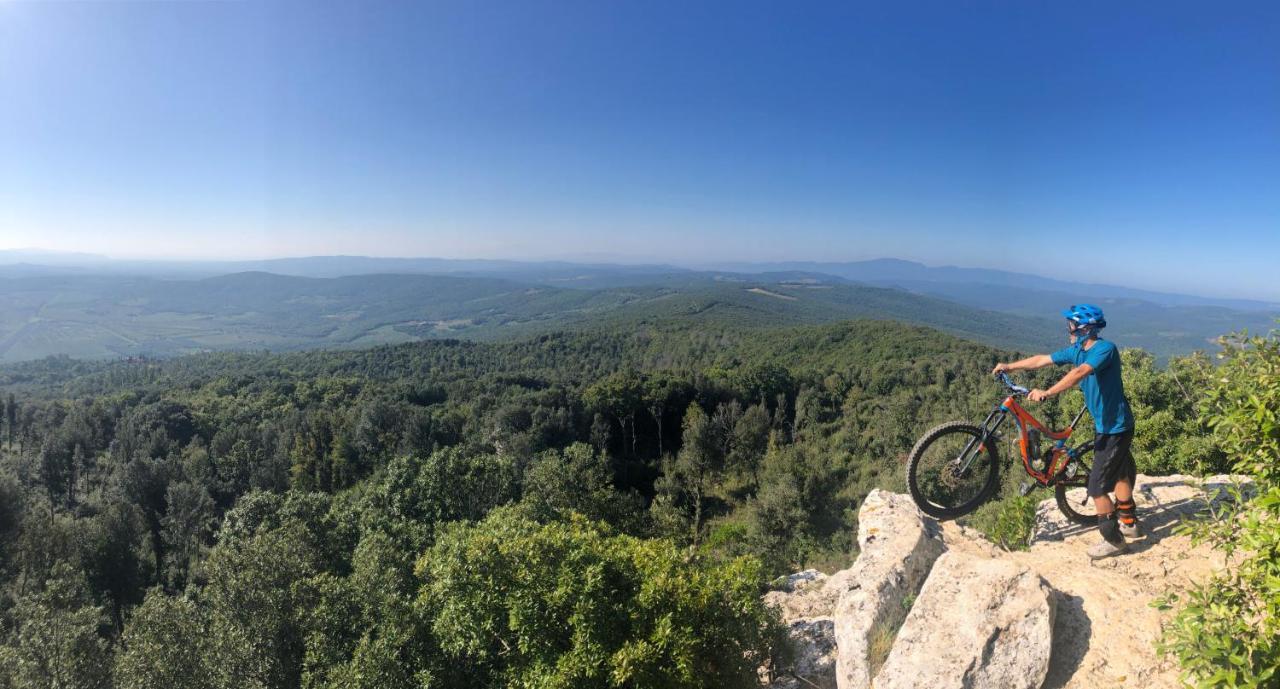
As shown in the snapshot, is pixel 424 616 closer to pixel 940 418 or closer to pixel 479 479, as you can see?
pixel 479 479

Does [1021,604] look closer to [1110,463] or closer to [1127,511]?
[1110,463]

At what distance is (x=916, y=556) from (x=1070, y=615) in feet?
8.07

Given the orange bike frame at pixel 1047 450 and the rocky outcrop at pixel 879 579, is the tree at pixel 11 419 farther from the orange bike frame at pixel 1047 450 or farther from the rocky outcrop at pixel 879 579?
the orange bike frame at pixel 1047 450

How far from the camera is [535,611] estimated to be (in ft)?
34.3

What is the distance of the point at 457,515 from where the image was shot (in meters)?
25.5

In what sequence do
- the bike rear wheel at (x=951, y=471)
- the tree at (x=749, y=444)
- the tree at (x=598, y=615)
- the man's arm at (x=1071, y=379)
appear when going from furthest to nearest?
the tree at (x=749, y=444)
the tree at (x=598, y=615)
the bike rear wheel at (x=951, y=471)
the man's arm at (x=1071, y=379)

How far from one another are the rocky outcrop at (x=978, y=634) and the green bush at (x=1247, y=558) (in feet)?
6.61

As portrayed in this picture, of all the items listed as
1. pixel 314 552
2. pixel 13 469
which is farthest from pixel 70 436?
pixel 314 552

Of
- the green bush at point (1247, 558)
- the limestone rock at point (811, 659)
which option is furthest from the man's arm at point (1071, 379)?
the limestone rock at point (811, 659)

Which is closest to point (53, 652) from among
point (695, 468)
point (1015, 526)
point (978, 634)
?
point (978, 634)

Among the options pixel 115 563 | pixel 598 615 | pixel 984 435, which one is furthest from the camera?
pixel 115 563

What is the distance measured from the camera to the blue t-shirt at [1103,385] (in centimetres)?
721

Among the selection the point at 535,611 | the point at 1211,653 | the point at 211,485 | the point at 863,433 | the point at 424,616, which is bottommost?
the point at 211,485

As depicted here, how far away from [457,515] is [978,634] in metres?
23.5
